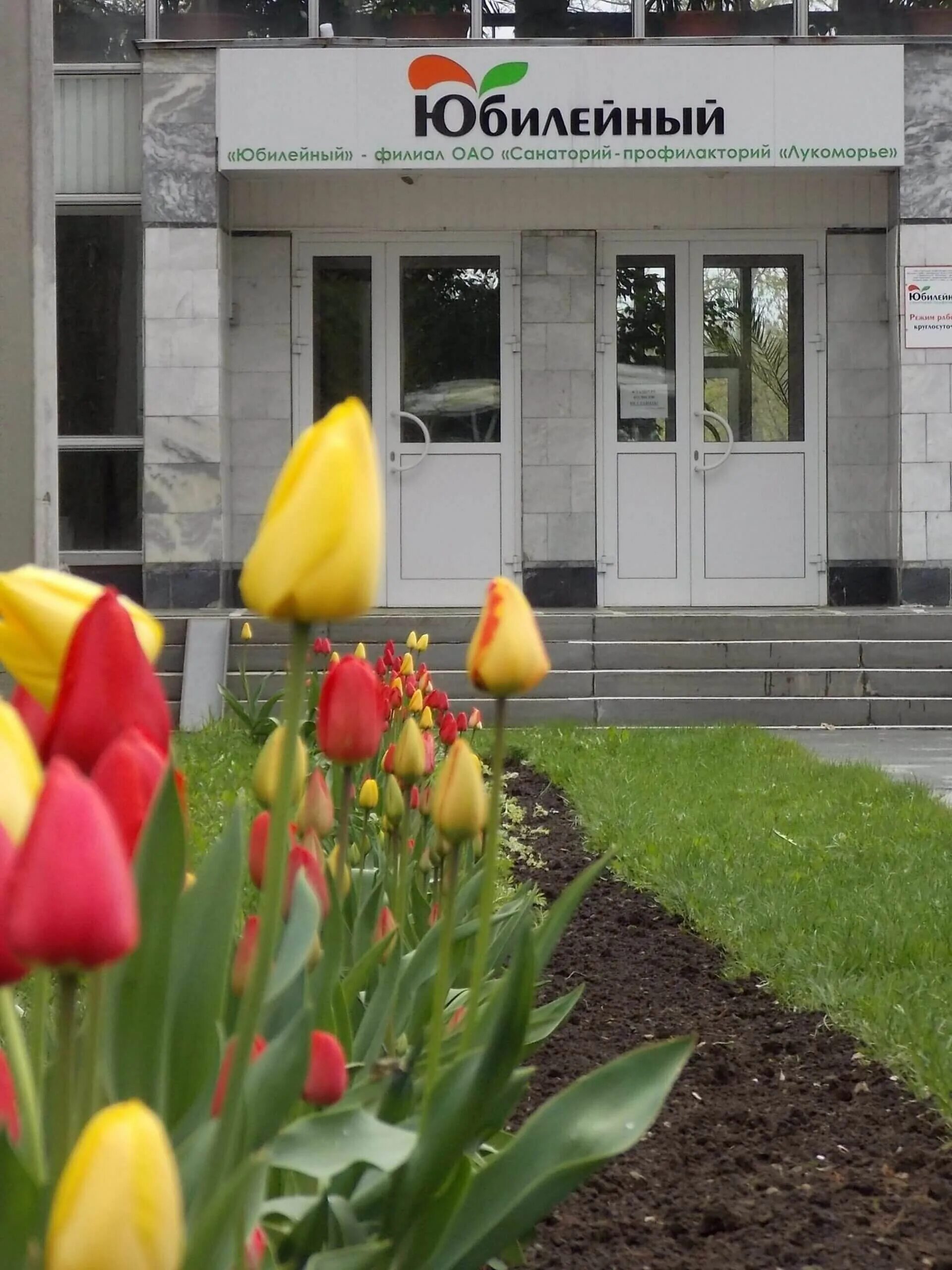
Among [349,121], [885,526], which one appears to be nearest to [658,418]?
[885,526]

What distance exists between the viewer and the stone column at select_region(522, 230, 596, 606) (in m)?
13.7

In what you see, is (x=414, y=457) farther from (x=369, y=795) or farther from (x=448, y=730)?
(x=369, y=795)

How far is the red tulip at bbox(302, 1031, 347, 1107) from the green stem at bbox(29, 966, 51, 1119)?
215mm

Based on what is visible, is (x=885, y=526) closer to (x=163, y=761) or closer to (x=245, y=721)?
(x=245, y=721)

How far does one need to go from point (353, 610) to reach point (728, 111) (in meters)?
12.8

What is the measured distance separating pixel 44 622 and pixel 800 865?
15.0 ft

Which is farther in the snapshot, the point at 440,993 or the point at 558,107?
the point at 558,107

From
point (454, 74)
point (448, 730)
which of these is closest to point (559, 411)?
point (454, 74)

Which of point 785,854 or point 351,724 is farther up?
point 351,724

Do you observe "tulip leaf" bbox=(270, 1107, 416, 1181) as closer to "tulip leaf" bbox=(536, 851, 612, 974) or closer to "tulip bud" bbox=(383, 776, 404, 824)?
"tulip leaf" bbox=(536, 851, 612, 974)

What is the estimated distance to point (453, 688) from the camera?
437 inches

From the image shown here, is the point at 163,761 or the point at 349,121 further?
the point at 349,121

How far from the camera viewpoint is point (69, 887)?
81cm

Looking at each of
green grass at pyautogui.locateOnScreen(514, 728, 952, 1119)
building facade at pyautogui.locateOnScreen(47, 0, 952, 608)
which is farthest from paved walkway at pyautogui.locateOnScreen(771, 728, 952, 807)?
building facade at pyautogui.locateOnScreen(47, 0, 952, 608)
